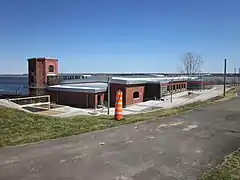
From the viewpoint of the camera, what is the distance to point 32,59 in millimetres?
42969

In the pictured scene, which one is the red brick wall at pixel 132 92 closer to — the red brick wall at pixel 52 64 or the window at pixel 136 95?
the window at pixel 136 95

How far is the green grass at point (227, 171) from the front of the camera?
4.64m

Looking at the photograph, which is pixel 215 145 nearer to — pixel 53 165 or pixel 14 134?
pixel 53 165

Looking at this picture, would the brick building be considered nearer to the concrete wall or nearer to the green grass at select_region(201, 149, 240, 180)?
the concrete wall

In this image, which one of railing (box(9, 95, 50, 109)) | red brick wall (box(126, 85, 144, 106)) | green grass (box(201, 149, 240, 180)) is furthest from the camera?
red brick wall (box(126, 85, 144, 106))

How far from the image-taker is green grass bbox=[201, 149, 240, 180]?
464cm

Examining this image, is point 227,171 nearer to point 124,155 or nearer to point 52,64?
point 124,155

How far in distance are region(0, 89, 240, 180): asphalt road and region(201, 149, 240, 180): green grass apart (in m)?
0.20

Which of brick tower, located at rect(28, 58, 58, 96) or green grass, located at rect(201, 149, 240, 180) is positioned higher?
brick tower, located at rect(28, 58, 58, 96)

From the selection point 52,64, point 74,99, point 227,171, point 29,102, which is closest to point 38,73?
point 52,64

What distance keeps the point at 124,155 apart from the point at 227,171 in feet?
7.40

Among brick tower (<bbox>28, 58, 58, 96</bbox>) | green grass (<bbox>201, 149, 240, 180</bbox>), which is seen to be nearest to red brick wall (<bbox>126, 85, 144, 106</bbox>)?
brick tower (<bbox>28, 58, 58, 96</bbox>)

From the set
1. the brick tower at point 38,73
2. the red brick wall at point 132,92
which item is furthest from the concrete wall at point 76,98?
the brick tower at point 38,73

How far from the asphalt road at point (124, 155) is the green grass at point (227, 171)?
198 millimetres
